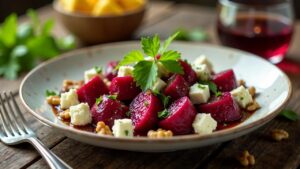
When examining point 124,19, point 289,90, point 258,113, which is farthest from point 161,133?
point 124,19

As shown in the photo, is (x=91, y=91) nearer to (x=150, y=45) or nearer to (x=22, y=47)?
(x=150, y=45)

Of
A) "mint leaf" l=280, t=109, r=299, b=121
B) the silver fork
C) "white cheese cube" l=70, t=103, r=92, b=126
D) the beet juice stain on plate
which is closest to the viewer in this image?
the silver fork

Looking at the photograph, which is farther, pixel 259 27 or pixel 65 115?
pixel 259 27

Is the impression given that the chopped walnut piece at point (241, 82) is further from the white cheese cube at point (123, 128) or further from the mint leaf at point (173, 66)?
the white cheese cube at point (123, 128)

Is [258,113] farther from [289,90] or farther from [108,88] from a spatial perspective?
[108,88]

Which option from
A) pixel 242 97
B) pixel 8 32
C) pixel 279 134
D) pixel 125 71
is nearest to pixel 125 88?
pixel 125 71

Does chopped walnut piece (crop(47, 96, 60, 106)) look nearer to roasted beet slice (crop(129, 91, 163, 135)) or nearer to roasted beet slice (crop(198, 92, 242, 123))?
roasted beet slice (crop(129, 91, 163, 135))

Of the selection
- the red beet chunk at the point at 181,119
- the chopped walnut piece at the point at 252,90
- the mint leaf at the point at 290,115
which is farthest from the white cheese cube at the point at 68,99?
the mint leaf at the point at 290,115

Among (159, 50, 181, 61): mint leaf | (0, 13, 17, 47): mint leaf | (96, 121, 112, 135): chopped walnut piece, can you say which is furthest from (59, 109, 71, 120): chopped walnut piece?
(0, 13, 17, 47): mint leaf
